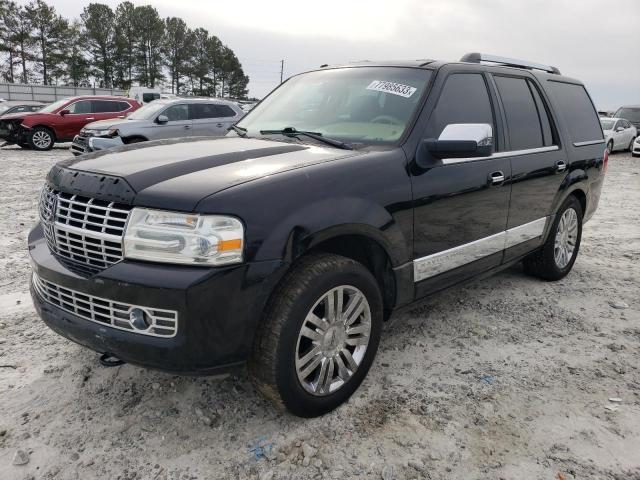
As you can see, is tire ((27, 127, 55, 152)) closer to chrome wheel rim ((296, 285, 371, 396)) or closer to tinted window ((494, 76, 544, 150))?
tinted window ((494, 76, 544, 150))

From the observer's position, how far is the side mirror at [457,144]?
2783mm

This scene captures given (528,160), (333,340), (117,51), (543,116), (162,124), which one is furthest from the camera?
(117,51)

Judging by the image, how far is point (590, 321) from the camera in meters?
3.88

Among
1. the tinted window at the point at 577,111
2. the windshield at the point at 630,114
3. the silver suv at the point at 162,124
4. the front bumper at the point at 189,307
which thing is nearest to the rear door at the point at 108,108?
the silver suv at the point at 162,124

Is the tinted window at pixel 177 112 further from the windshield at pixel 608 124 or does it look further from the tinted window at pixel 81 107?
the windshield at pixel 608 124

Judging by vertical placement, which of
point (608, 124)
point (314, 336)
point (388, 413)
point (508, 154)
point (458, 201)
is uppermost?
point (608, 124)

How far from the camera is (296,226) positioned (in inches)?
88.4

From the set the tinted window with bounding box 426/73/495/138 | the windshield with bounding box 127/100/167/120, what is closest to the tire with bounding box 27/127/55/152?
the windshield with bounding box 127/100/167/120

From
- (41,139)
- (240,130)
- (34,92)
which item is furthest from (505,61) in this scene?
(34,92)

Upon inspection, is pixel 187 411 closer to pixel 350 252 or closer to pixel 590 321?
pixel 350 252

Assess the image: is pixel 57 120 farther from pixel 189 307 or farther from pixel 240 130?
pixel 189 307

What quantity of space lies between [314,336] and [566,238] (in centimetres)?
329

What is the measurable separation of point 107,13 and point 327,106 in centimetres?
6794

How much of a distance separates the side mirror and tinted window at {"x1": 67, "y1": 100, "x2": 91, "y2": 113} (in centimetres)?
1527
